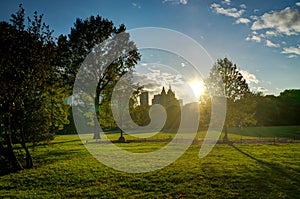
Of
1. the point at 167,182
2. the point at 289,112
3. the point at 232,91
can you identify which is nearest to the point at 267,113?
the point at 289,112

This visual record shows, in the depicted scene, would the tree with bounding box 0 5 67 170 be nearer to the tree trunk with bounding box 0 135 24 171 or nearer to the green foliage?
the tree trunk with bounding box 0 135 24 171

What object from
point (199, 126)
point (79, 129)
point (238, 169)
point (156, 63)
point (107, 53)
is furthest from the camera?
point (79, 129)

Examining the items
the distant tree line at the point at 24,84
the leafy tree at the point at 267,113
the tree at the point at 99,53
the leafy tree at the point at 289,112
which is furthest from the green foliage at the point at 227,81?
the leafy tree at the point at 289,112

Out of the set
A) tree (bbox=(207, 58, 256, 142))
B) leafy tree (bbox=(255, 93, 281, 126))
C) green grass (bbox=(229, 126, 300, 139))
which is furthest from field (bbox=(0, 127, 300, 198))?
leafy tree (bbox=(255, 93, 281, 126))

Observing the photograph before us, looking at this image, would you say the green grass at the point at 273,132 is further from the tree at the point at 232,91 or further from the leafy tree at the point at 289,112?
the leafy tree at the point at 289,112

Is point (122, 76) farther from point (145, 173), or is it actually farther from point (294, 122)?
point (294, 122)

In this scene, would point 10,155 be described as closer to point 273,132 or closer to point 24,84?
point 24,84

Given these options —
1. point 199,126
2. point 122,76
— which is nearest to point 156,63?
point 122,76

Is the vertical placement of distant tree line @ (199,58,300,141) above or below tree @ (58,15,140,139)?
below

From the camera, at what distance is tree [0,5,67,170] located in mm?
14633

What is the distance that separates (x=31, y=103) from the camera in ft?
53.4

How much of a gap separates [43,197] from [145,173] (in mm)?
5367

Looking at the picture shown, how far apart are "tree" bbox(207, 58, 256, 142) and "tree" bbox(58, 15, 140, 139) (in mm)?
11224

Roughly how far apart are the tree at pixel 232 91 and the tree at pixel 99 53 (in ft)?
36.8
